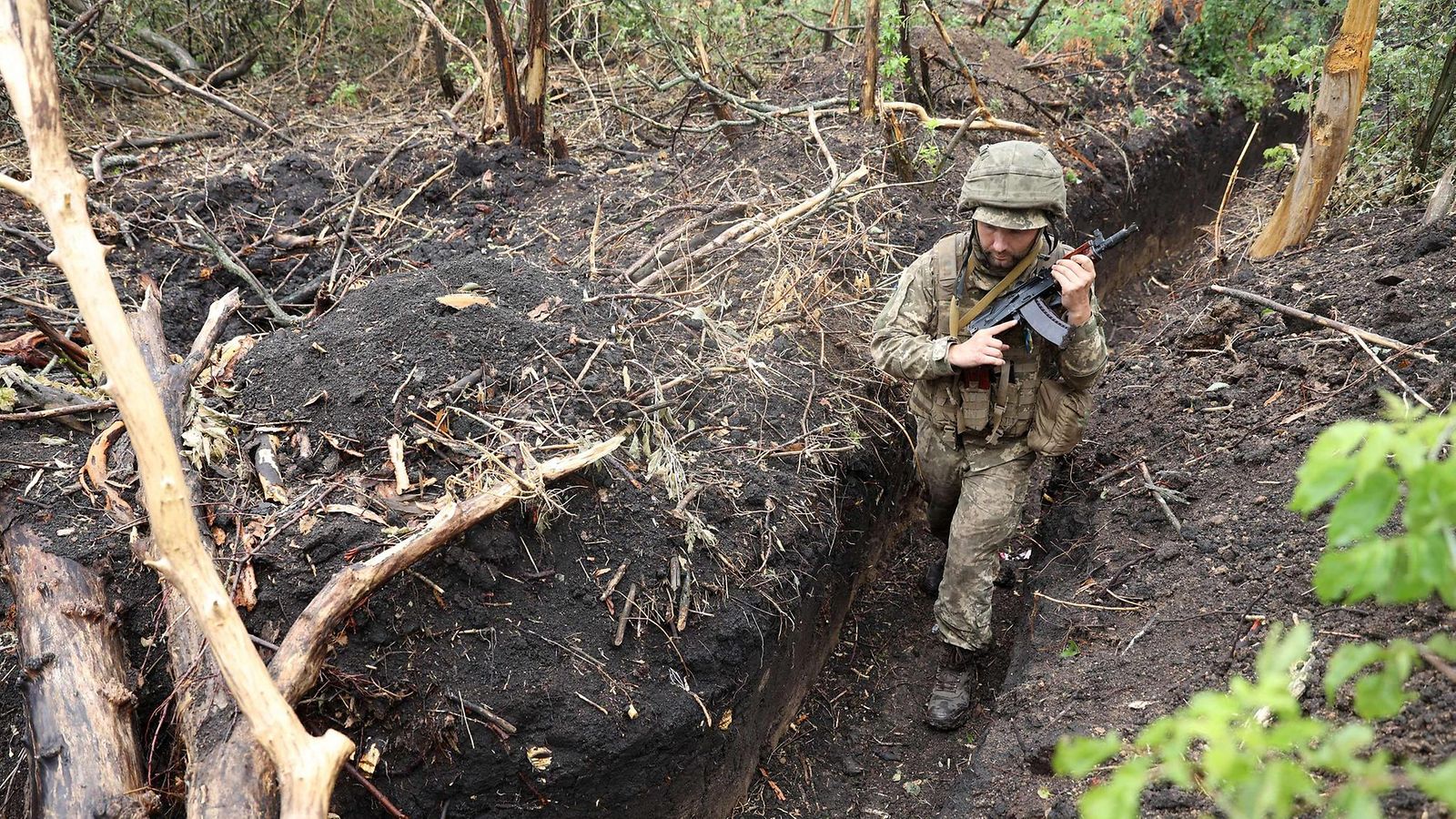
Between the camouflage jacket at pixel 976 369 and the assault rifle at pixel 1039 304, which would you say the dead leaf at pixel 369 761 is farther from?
the assault rifle at pixel 1039 304

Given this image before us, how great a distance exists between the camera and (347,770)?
2877 millimetres

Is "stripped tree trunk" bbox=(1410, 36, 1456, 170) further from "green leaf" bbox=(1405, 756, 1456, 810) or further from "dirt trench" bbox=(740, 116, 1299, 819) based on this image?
"green leaf" bbox=(1405, 756, 1456, 810)

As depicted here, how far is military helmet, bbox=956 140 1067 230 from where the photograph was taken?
362 centimetres

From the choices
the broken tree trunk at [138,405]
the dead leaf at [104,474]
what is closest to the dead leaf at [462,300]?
the dead leaf at [104,474]

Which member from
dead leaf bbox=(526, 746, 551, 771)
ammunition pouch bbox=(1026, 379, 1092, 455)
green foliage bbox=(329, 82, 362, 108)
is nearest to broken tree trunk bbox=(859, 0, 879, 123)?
ammunition pouch bbox=(1026, 379, 1092, 455)

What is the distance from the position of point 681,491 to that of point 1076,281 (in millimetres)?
1679

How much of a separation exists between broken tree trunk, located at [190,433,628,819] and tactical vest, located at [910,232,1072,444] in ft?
5.55

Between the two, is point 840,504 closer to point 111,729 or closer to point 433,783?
point 433,783

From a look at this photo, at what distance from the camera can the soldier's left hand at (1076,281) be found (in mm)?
3469

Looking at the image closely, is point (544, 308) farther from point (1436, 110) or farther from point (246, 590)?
point (1436, 110)

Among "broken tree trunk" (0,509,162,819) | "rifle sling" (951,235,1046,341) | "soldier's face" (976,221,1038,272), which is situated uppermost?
"soldier's face" (976,221,1038,272)

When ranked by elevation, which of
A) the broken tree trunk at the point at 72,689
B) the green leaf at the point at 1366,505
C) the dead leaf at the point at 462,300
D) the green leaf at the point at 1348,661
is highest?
the green leaf at the point at 1366,505

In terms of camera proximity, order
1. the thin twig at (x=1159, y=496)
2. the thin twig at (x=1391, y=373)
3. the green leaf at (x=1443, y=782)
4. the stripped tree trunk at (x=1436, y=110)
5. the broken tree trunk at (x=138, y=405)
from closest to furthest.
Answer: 1. the green leaf at (x=1443, y=782)
2. the broken tree trunk at (x=138, y=405)
3. the thin twig at (x=1391, y=373)
4. the thin twig at (x=1159, y=496)
5. the stripped tree trunk at (x=1436, y=110)

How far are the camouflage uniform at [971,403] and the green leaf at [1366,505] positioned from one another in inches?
94.2
